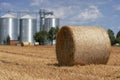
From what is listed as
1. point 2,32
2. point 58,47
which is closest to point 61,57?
point 58,47

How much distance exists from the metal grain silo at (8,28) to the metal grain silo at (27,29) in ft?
8.43

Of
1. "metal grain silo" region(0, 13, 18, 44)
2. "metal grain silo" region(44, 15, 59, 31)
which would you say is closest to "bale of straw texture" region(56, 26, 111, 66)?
"metal grain silo" region(0, 13, 18, 44)

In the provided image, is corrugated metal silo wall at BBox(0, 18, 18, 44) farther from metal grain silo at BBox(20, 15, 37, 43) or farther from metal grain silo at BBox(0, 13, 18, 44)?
metal grain silo at BBox(20, 15, 37, 43)

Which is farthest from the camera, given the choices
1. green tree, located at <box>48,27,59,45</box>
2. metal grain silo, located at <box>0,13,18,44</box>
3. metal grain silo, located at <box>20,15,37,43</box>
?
metal grain silo, located at <box>0,13,18,44</box>

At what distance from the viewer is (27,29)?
98125 millimetres

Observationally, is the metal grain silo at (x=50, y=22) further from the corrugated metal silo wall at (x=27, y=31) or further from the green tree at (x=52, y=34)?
the green tree at (x=52, y=34)

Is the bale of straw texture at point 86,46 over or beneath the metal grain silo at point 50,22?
beneath

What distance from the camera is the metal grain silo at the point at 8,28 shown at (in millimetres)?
101062

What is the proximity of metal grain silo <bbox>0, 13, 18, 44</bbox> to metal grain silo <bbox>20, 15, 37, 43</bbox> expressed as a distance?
257 cm

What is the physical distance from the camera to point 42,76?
10469 mm

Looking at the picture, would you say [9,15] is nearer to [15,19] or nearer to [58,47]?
[15,19]

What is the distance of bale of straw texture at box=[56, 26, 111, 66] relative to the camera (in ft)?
46.9

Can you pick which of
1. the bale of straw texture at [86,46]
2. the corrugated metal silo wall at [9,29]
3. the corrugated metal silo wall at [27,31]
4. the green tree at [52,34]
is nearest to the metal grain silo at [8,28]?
the corrugated metal silo wall at [9,29]

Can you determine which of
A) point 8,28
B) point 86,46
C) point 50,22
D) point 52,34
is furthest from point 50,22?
point 86,46
